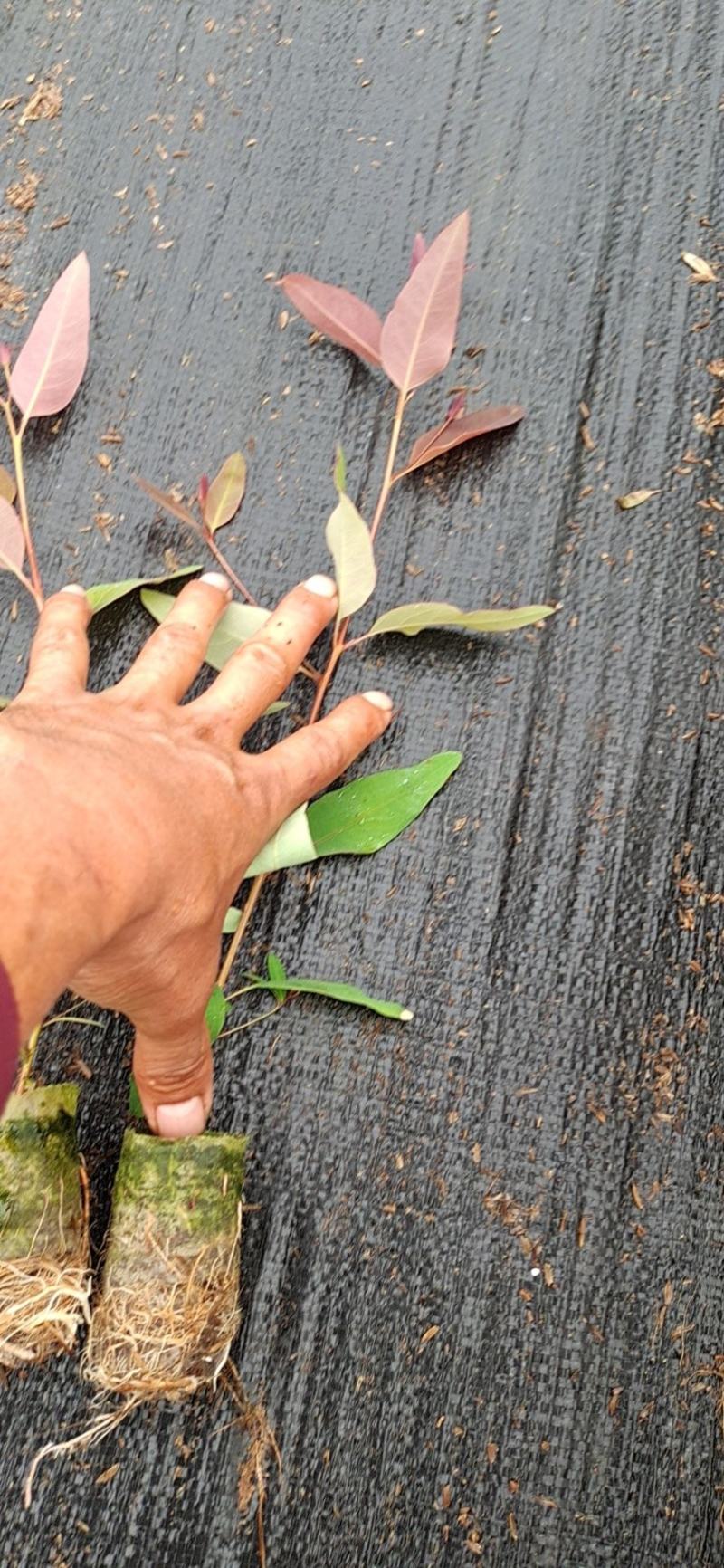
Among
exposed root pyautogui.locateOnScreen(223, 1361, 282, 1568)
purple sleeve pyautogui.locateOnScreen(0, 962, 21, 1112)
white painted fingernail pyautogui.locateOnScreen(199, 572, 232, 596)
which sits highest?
purple sleeve pyautogui.locateOnScreen(0, 962, 21, 1112)

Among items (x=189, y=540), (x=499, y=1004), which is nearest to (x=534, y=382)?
(x=189, y=540)

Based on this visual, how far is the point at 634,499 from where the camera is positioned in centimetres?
110

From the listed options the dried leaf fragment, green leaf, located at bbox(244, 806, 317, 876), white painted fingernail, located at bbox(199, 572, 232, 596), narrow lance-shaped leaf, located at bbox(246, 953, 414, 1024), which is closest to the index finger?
white painted fingernail, located at bbox(199, 572, 232, 596)

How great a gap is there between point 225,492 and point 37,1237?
679 mm

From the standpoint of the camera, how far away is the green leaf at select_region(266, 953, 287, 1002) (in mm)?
992

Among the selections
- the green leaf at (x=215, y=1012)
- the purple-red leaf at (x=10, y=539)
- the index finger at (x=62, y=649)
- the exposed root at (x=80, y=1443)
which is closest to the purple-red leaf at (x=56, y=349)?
the purple-red leaf at (x=10, y=539)

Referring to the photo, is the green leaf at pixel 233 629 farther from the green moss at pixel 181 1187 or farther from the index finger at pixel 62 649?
the green moss at pixel 181 1187

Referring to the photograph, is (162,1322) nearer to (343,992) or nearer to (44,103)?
(343,992)

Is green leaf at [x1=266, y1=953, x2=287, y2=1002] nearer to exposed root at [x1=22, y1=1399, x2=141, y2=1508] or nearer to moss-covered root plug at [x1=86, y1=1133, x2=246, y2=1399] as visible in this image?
moss-covered root plug at [x1=86, y1=1133, x2=246, y2=1399]

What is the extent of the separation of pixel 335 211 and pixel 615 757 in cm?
65

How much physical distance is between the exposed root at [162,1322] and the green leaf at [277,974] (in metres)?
0.22

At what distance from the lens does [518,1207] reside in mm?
968

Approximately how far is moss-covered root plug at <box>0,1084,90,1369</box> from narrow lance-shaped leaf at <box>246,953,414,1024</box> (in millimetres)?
204

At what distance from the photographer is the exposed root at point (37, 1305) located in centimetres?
88
